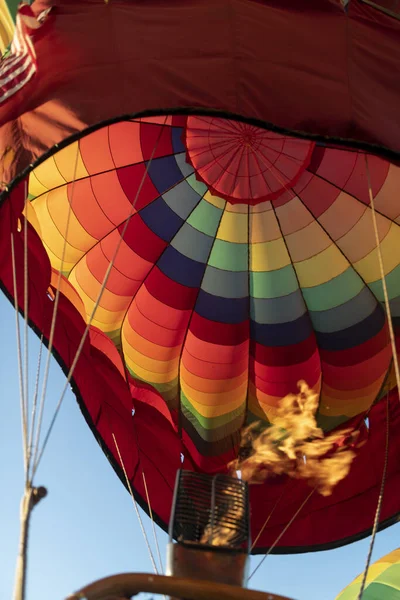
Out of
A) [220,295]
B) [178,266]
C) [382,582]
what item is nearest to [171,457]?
[220,295]

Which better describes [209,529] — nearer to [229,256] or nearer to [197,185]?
[229,256]

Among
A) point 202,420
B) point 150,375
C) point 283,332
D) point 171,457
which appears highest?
point 283,332

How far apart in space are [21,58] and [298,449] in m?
Answer: 4.15

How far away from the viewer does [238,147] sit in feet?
20.0

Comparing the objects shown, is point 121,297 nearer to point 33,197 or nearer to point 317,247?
point 33,197

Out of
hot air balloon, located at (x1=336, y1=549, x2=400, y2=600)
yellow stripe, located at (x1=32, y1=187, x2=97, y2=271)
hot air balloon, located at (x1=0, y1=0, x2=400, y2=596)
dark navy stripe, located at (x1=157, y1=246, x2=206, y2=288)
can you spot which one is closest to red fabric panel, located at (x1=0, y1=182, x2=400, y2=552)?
hot air balloon, located at (x1=0, y1=0, x2=400, y2=596)

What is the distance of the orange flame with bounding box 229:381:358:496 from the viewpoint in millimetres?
6168

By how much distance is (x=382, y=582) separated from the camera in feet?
24.7

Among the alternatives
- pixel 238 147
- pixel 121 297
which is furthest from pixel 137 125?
pixel 121 297

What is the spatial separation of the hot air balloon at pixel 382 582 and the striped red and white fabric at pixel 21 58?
614 centimetres

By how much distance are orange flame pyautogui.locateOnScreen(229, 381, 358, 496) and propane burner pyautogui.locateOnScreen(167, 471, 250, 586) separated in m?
2.20

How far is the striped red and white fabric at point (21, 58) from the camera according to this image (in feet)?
11.7

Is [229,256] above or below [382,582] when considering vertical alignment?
above

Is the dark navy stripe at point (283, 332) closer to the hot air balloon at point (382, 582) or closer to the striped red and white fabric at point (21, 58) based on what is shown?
the hot air balloon at point (382, 582)
